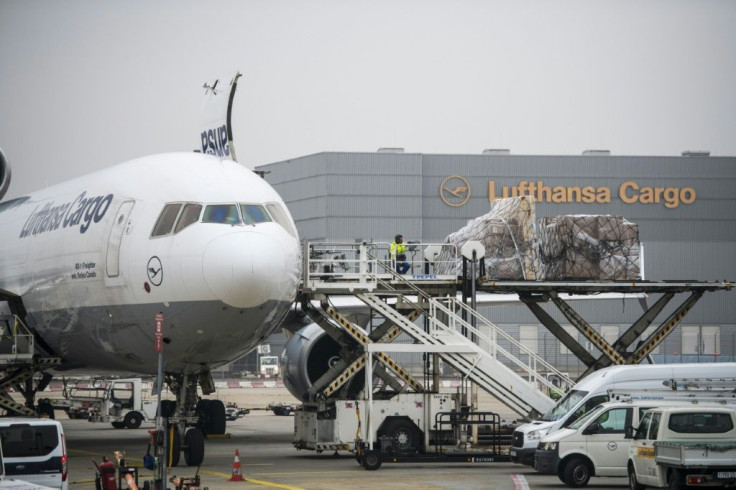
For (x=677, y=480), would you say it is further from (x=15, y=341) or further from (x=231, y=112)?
(x=231, y=112)

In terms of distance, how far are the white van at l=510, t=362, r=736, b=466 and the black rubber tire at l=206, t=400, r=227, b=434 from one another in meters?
9.98

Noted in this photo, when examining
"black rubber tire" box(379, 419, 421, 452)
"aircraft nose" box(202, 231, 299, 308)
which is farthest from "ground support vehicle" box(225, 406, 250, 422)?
"aircraft nose" box(202, 231, 299, 308)

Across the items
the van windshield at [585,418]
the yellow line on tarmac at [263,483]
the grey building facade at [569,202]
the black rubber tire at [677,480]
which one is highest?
the grey building facade at [569,202]

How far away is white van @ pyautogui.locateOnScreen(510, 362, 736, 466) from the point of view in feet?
74.8

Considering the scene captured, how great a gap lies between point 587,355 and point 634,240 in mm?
3284

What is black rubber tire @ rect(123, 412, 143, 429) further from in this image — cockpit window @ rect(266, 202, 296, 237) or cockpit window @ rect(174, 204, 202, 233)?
cockpit window @ rect(174, 204, 202, 233)

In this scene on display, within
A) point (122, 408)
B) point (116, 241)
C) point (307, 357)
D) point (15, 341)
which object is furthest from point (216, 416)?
point (116, 241)

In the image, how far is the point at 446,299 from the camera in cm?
2725

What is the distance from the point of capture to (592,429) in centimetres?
2144

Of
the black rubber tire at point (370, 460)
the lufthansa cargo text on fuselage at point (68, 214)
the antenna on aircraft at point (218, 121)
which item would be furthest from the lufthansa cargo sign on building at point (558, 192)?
the black rubber tire at point (370, 460)

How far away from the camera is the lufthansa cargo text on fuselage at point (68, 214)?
23.9m

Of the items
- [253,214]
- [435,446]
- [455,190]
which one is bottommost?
[435,446]

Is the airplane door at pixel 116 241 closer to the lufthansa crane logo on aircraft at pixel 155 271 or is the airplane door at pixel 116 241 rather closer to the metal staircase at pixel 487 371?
the lufthansa crane logo on aircraft at pixel 155 271

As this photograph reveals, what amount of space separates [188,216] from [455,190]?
66546 millimetres
